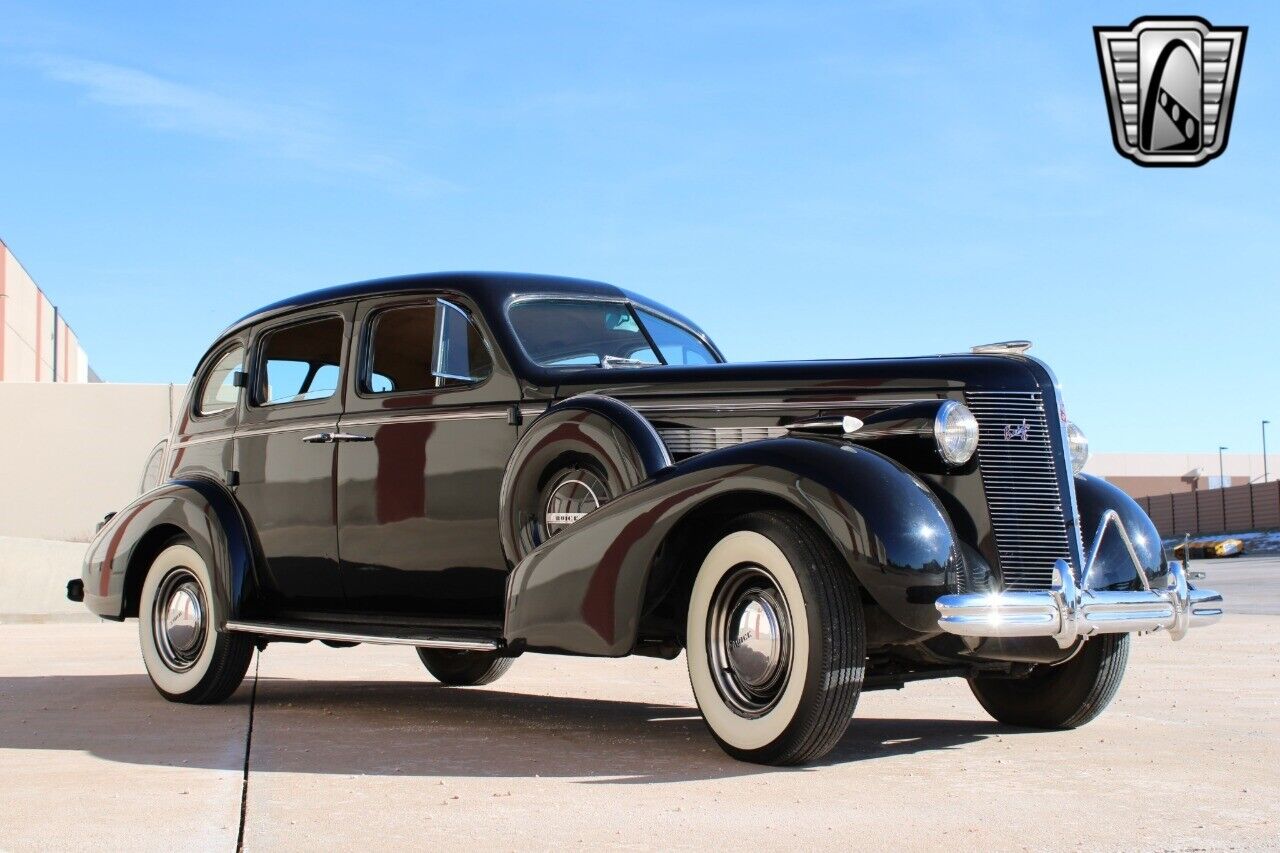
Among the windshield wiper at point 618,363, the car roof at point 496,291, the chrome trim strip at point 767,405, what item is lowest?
the chrome trim strip at point 767,405

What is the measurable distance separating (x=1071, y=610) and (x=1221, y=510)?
192ft

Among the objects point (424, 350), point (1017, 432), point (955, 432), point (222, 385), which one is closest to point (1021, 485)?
point (1017, 432)

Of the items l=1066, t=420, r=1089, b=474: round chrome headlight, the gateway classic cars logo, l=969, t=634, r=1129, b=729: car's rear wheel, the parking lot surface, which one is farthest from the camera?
A: the gateway classic cars logo

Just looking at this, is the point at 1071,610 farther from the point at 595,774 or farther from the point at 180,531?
the point at 180,531

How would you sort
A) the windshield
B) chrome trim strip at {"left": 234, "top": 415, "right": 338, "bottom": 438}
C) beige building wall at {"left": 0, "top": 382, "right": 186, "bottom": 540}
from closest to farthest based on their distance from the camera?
1. the windshield
2. chrome trim strip at {"left": 234, "top": 415, "right": 338, "bottom": 438}
3. beige building wall at {"left": 0, "top": 382, "right": 186, "bottom": 540}

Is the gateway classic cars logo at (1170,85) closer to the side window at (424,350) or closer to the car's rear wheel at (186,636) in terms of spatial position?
the side window at (424,350)

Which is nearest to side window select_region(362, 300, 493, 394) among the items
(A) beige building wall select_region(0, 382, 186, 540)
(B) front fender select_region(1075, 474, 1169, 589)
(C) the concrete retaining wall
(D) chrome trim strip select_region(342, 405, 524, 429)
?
(D) chrome trim strip select_region(342, 405, 524, 429)

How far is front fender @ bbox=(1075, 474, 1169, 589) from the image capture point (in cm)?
521

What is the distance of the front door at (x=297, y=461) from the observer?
6738mm

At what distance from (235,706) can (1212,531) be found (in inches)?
2296

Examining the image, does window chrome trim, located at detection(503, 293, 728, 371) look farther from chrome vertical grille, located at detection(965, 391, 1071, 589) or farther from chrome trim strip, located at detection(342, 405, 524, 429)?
chrome vertical grille, located at detection(965, 391, 1071, 589)

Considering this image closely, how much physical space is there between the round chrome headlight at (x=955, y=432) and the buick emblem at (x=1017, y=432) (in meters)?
0.20

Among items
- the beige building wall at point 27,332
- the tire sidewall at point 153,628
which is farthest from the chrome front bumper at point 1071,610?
the beige building wall at point 27,332

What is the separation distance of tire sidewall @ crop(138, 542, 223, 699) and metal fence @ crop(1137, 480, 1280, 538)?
5364 centimetres
